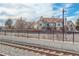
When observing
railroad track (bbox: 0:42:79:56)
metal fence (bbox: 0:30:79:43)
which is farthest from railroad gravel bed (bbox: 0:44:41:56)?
metal fence (bbox: 0:30:79:43)

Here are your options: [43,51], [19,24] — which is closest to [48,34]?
[43,51]

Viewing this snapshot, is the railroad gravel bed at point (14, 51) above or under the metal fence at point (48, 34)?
under

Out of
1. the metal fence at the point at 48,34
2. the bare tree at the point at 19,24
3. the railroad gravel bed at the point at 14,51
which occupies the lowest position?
the railroad gravel bed at the point at 14,51

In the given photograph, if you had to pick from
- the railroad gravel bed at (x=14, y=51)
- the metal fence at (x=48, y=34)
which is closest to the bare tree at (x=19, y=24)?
the metal fence at (x=48, y=34)

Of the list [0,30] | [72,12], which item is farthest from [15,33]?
[72,12]

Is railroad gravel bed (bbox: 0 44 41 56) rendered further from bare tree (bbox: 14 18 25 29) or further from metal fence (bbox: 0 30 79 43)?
bare tree (bbox: 14 18 25 29)

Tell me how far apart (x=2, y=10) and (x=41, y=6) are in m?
0.93

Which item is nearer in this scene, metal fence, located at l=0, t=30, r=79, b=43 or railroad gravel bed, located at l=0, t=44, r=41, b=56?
railroad gravel bed, located at l=0, t=44, r=41, b=56

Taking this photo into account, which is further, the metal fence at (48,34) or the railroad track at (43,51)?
the metal fence at (48,34)

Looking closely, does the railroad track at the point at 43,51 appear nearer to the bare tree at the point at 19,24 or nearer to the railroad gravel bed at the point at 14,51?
the railroad gravel bed at the point at 14,51

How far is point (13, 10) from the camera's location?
23.0 ft

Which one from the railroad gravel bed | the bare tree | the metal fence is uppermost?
the bare tree

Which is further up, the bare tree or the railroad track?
the bare tree

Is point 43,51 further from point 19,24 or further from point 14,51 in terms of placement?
point 19,24
